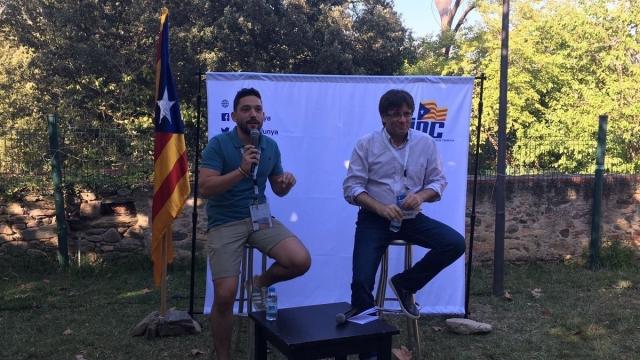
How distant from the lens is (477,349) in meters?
3.71

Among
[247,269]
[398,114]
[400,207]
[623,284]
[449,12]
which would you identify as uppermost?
[449,12]

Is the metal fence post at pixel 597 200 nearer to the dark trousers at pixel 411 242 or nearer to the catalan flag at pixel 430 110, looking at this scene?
the catalan flag at pixel 430 110

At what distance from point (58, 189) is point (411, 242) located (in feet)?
12.7

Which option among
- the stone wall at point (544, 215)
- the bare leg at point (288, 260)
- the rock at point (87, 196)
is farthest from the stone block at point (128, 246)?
the stone wall at point (544, 215)

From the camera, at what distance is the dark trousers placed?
322 cm

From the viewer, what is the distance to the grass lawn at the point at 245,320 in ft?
11.9

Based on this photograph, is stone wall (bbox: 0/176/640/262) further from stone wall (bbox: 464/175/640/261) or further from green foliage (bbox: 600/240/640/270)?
green foliage (bbox: 600/240/640/270)

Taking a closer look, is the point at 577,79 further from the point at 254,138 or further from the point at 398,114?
the point at 254,138

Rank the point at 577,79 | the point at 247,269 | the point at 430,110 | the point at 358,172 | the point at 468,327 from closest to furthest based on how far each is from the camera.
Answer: the point at 358,172 → the point at 247,269 → the point at 468,327 → the point at 430,110 → the point at 577,79

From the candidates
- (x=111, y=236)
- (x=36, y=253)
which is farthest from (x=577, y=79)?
(x=36, y=253)

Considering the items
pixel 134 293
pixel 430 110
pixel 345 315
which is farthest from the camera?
pixel 134 293

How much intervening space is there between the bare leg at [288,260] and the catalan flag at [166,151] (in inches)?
38.6

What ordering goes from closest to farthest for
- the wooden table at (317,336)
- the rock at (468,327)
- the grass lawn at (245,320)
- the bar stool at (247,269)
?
the wooden table at (317,336) → the bar stool at (247,269) → the grass lawn at (245,320) → the rock at (468,327)

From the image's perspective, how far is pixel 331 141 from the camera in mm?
4250
